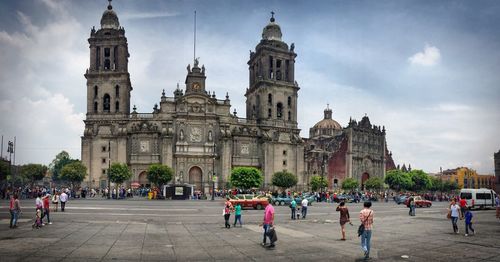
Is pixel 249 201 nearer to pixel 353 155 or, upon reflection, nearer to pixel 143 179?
pixel 143 179

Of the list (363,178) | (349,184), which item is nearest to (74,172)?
(349,184)

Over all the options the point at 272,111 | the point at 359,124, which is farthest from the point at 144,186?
the point at 359,124

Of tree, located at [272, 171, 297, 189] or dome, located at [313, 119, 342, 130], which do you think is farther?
dome, located at [313, 119, 342, 130]

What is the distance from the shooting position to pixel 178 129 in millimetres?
75938

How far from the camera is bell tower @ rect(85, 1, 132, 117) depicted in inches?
2968

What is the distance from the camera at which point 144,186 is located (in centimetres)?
7444

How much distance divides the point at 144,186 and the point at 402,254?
63563mm

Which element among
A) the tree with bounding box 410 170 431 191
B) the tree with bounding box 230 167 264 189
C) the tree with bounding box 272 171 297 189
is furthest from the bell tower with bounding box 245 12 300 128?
the tree with bounding box 410 170 431 191

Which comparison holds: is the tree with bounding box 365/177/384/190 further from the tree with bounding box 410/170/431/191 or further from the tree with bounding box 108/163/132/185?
the tree with bounding box 108/163/132/185

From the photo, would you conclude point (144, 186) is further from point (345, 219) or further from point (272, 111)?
point (345, 219)

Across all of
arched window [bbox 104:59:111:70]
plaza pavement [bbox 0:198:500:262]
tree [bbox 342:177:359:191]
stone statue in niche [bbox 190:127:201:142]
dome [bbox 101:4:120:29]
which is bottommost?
tree [bbox 342:177:359:191]

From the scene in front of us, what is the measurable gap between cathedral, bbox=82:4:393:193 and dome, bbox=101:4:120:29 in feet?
0.54

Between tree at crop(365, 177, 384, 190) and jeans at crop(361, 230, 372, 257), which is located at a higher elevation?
jeans at crop(361, 230, 372, 257)

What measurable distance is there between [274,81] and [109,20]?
30658 mm
